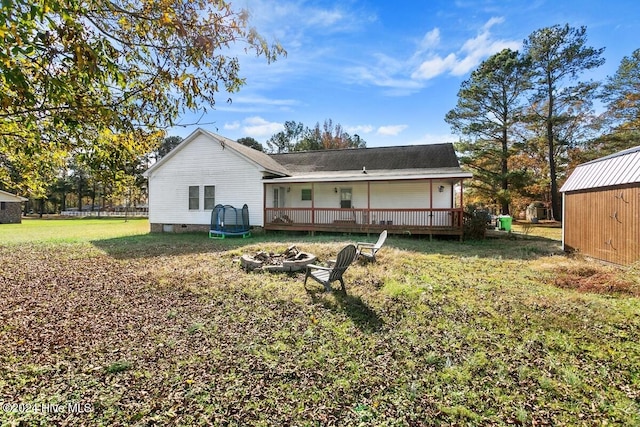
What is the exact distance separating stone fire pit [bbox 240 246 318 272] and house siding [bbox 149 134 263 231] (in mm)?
7696

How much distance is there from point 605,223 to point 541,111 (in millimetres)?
21245

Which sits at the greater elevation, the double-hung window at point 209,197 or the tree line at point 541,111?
the tree line at point 541,111

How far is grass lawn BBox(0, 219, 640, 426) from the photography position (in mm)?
2787

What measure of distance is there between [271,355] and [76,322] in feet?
10.2

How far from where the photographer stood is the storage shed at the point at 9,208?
30641mm

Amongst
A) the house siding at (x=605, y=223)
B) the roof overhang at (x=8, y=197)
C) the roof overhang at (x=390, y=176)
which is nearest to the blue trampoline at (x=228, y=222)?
the roof overhang at (x=390, y=176)

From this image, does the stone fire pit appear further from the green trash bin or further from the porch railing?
the green trash bin

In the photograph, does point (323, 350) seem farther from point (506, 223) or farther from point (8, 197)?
point (8, 197)

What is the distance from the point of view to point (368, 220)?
46.9 feet

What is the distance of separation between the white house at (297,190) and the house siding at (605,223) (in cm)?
463

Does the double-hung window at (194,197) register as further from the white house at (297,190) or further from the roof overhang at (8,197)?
the roof overhang at (8,197)

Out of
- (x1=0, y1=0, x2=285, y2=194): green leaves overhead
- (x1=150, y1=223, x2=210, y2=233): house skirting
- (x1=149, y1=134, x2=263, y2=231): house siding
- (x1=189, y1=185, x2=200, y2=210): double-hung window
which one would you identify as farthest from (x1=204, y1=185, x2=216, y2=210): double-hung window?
(x1=0, y1=0, x2=285, y2=194): green leaves overhead

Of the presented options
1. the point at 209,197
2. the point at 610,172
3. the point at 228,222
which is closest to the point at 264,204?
the point at 228,222

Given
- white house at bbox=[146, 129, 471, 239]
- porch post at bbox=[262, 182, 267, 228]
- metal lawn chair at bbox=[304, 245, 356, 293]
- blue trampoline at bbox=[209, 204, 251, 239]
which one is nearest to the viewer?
metal lawn chair at bbox=[304, 245, 356, 293]
